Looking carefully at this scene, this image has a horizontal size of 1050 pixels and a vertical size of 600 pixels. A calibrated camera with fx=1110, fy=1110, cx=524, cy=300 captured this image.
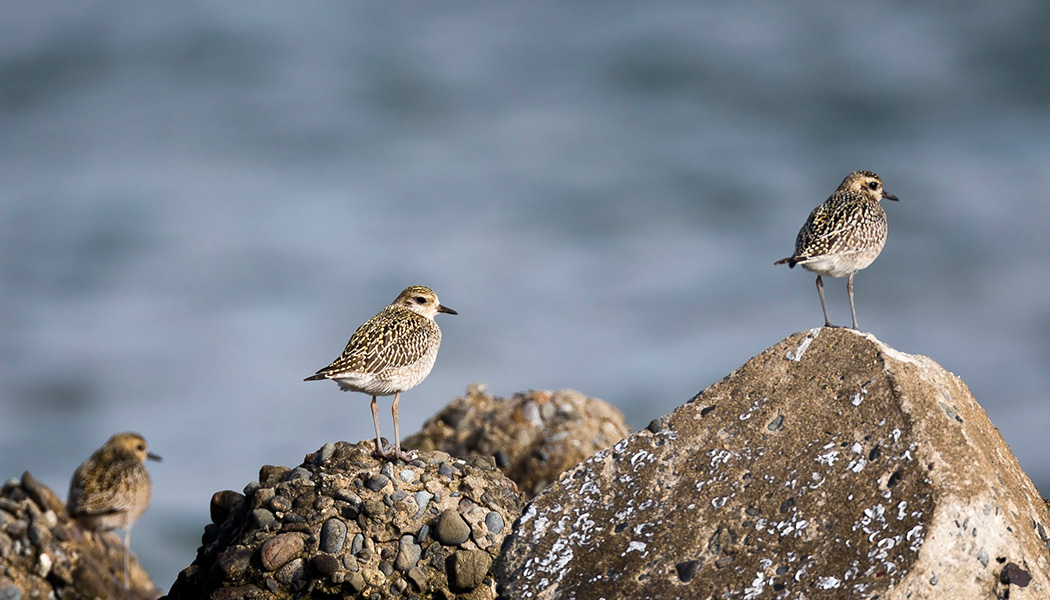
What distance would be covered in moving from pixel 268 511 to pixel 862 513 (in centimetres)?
479

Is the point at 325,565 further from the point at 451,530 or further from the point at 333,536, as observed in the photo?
the point at 451,530

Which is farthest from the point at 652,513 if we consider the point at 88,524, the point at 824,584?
the point at 88,524

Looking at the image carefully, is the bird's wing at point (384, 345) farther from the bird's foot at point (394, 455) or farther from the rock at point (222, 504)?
the rock at point (222, 504)

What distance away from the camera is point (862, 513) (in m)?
6.33

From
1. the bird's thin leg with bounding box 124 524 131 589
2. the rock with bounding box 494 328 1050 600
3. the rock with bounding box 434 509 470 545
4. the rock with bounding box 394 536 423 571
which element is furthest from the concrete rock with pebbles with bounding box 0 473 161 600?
the rock with bounding box 494 328 1050 600

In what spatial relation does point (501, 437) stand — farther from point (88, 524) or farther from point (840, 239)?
point (840, 239)

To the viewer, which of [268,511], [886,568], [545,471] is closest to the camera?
[886,568]

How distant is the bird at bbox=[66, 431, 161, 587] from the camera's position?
39.5 ft

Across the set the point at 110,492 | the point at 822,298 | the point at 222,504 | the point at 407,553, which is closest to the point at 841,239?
the point at 822,298

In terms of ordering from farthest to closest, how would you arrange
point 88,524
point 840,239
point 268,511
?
point 88,524 → point 840,239 → point 268,511

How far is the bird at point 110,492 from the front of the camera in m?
12.0

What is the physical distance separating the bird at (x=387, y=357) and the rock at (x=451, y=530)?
137 cm

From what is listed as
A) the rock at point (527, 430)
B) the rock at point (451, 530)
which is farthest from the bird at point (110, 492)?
the rock at point (451, 530)

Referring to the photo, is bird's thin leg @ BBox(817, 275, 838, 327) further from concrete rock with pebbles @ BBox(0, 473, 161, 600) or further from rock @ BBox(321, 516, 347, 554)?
concrete rock with pebbles @ BBox(0, 473, 161, 600)
